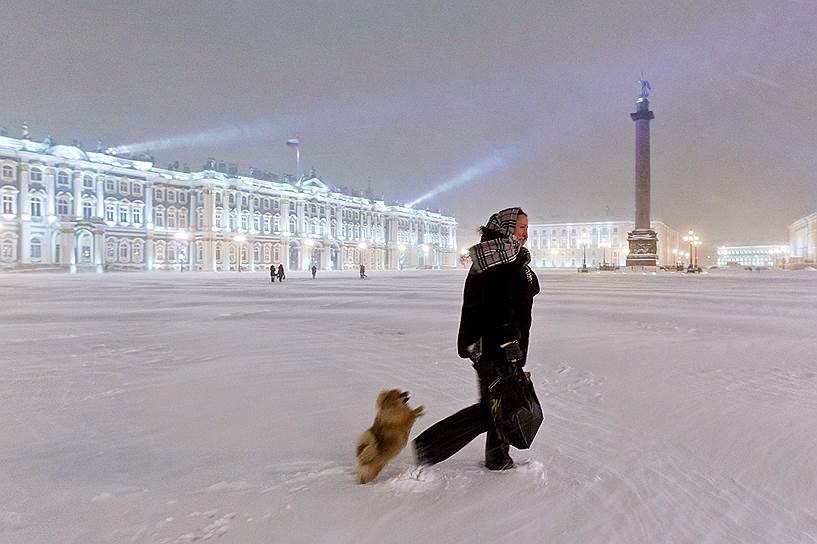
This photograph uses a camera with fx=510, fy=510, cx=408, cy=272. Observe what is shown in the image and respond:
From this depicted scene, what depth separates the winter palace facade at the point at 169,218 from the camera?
173 ft

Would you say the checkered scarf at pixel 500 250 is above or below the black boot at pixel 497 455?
above

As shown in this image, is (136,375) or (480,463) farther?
(136,375)

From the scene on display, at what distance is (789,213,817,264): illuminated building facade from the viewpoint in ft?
298

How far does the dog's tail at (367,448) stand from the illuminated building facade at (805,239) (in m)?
97.5

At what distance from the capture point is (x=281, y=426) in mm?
4254

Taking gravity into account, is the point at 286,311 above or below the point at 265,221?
below

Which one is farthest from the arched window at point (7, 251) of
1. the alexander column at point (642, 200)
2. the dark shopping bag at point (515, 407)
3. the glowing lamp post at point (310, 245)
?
the dark shopping bag at point (515, 407)

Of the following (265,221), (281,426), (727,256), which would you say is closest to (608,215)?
(727,256)

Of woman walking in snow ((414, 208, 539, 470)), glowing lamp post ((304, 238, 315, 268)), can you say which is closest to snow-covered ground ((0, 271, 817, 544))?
woman walking in snow ((414, 208, 539, 470))

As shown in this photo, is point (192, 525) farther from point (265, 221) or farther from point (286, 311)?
point (265, 221)

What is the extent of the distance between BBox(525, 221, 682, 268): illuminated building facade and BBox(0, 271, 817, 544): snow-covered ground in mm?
A: 107382

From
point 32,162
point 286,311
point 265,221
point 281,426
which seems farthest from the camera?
point 265,221

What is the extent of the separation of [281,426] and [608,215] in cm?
12310

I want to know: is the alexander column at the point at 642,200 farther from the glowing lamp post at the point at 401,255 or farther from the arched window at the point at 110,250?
the arched window at the point at 110,250
